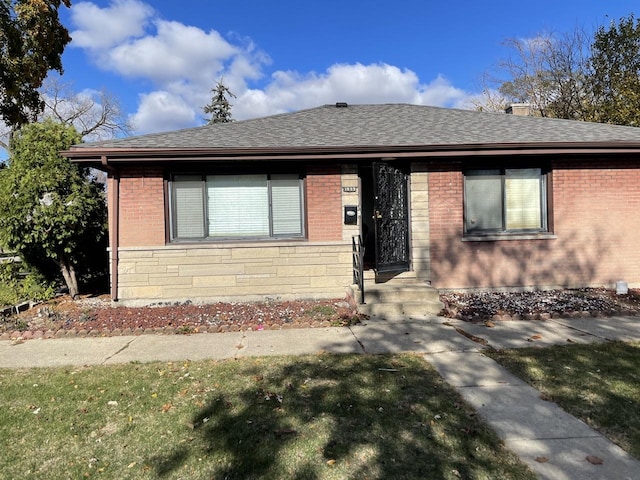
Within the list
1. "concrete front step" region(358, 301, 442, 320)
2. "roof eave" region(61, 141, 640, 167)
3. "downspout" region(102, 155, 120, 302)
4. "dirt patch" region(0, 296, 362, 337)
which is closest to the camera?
"dirt patch" region(0, 296, 362, 337)

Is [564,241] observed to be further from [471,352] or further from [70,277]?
[70,277]

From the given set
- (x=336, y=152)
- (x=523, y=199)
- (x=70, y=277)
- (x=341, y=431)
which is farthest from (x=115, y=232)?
(x=523, y=199)

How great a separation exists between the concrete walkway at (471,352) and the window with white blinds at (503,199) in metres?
2.73

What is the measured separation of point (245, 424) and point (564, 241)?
7835mm

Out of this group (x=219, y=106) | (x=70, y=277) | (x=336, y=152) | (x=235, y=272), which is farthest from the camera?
(x=219, y=106)

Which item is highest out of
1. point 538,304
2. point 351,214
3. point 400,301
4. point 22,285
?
point 351,214

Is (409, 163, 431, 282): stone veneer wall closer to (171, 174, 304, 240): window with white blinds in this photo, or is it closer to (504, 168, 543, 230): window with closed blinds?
(504, 168, 543, 230): window with closed blinds

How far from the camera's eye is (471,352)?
5.12m

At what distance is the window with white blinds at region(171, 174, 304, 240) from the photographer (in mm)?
8383

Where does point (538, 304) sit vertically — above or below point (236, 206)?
below

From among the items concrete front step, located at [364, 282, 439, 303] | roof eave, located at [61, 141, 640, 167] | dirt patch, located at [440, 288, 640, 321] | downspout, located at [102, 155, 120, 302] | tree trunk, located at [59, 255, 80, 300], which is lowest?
Answer: dirt patch, located at [440, 288, 640, 321]

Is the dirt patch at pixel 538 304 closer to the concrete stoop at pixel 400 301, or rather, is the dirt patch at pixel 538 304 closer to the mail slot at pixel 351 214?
the concrete stoop at pixel 400 301

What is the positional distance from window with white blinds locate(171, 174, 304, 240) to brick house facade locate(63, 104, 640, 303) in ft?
0.14

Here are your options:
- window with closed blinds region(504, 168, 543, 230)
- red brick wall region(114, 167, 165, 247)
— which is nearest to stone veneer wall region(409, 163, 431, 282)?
window with closed blinds region(504, 168, 543, 230)
